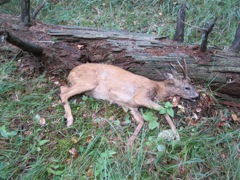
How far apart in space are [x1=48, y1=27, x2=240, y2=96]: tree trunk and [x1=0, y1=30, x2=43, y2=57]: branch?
0.46m

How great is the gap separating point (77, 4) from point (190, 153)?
20.0ft

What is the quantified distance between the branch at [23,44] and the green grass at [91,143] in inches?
19.0

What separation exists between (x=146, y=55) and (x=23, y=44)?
2.11m

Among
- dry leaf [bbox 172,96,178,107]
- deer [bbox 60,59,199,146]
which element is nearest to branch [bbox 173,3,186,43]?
deer [bbox 60,59,199,146]

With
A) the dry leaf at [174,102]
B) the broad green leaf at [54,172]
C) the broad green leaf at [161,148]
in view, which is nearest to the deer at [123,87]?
the dry leaf at [174,102]

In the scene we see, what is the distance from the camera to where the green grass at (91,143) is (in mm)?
3885

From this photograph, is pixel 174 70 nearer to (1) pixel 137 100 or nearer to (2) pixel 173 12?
(1) pixel 137 100

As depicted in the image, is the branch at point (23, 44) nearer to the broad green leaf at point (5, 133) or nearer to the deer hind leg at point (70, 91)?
the deer hind leg at point (70, 91)

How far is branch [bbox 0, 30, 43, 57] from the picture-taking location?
4.15 metres

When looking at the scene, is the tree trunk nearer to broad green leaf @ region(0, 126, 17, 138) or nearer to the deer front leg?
the deer front leg

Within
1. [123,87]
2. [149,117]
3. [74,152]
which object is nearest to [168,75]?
[123,87]

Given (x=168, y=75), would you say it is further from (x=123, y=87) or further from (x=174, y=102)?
(x=123, y=87)

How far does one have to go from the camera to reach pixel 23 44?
4.64 meters

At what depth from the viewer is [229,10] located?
24.9 feet
